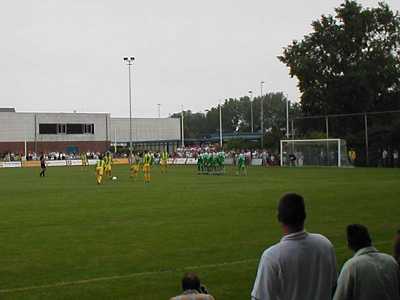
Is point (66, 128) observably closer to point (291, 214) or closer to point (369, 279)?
point (369, 279)

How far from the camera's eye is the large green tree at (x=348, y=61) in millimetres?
73812

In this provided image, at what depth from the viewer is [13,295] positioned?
1055cm

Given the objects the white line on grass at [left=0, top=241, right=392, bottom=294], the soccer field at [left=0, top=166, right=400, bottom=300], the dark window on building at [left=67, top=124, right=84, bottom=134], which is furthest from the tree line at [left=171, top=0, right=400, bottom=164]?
the white line on grass at [left=0, top=241, right=392, bottom=294]

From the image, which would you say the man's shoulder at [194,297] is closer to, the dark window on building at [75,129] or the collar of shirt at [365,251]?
the collar of shirt at [365,251]

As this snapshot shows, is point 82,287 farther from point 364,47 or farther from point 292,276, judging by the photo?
point 364,47

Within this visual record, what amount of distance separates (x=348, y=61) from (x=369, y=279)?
72.7 meters

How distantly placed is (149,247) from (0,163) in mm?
73837

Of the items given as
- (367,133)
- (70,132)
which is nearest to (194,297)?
(367,133)

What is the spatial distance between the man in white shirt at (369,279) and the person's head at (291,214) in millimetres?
695

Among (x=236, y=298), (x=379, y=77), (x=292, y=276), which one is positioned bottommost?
(x=236, y=298)

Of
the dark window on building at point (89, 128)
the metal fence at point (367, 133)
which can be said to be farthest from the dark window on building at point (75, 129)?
the metal fence at point (367, 133)

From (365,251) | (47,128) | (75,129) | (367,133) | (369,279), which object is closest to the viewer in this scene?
(369,279)

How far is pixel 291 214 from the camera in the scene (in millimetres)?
5141

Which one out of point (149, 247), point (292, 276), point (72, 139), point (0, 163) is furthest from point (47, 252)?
point (72, 139)
